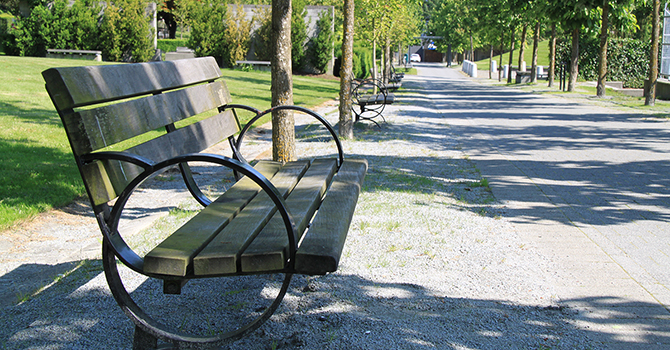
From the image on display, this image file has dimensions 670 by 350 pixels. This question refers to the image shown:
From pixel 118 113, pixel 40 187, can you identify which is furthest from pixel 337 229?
pixel 40 187

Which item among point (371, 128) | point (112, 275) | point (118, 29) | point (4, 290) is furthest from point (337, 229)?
point (118, 29)

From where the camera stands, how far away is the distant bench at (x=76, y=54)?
26616 mm

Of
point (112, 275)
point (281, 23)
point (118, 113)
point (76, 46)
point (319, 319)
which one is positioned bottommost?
point (319, 319)

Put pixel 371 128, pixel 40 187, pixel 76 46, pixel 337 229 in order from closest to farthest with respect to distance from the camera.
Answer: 1. pixel 337 229
2. pixel 40 187
3. pixel 371 128
4. pixel 76 46

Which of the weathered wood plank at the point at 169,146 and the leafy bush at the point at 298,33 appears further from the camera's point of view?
the leafy bush at the point at 298,33

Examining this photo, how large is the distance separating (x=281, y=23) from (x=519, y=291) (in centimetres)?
364

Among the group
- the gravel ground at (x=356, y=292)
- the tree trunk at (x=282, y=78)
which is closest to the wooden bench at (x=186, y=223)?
the gravel ground at (x=356, y=292)

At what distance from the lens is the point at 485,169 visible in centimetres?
680

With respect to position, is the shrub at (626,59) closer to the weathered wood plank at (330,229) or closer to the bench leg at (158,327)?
the weathered wood plank at (330,229)

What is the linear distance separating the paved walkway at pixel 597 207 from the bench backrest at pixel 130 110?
2.38 m

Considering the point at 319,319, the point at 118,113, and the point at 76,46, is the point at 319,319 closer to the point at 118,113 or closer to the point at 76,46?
the point at 118,113

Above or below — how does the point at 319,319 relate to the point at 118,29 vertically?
below

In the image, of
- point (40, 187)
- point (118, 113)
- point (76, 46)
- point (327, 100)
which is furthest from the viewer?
point (76, 46)

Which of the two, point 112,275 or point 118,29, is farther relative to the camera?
point 118,29
